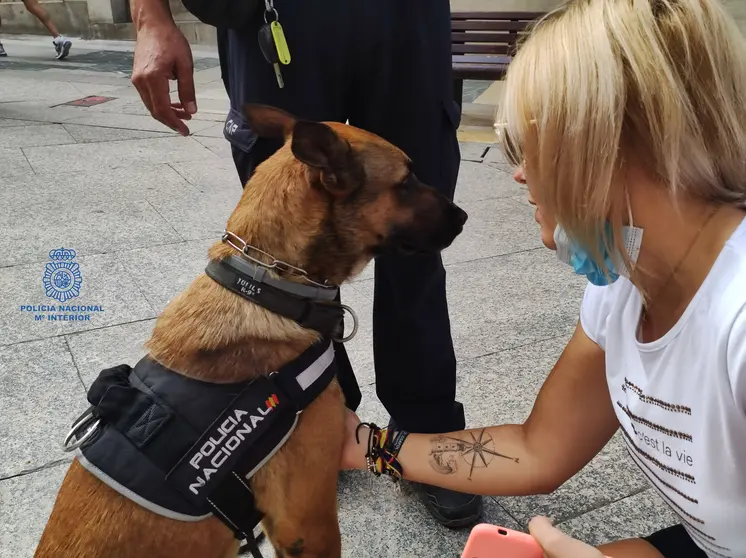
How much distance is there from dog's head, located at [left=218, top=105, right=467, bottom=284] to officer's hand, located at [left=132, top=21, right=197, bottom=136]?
0.27 meters

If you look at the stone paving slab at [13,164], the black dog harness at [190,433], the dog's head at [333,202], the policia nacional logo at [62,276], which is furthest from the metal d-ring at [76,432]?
the stone paving slab at [13,164]

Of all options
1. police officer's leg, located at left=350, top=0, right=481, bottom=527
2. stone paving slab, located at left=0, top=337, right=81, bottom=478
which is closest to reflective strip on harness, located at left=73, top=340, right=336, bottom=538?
police officer's leg, located at left=350, top=0, right=481, bottom=527

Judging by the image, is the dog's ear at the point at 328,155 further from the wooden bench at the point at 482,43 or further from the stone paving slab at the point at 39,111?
the stone paving slab at the point at 39,111

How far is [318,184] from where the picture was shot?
1846 mm

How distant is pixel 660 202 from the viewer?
1297mm

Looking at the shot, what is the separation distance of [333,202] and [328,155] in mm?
149

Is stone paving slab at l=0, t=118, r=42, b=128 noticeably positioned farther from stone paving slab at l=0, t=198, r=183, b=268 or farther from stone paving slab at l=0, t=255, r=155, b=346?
stone paving slab at l=0, t=255, r=155, b=346

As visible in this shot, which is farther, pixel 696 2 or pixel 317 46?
pixel 317 46

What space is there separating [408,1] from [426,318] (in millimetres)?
1080

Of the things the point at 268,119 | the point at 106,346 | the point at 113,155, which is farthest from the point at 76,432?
the point at 113,155

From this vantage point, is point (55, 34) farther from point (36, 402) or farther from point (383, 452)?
point (383, 452)

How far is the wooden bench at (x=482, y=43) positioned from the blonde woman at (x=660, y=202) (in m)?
5.16

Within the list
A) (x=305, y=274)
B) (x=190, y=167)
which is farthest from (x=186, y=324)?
(x=190, y=167)

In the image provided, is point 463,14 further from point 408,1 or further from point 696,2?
point 696,2
